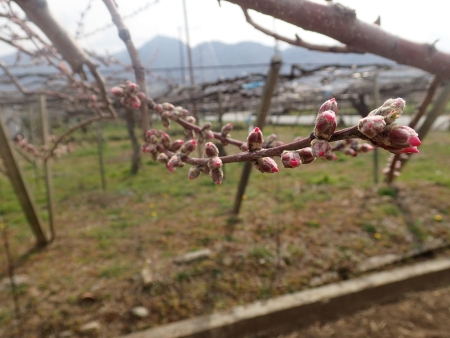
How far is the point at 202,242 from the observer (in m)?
3.83

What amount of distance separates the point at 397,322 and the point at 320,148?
290 cm

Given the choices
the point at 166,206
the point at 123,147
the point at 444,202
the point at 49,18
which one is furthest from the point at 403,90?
the point at 49,18

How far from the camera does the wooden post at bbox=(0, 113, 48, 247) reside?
315cm

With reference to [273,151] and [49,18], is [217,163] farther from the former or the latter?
[49,18]

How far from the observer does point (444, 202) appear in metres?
4.30

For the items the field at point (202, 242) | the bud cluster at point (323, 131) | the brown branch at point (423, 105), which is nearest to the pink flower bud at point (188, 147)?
the bud cluster at point (323, 131)

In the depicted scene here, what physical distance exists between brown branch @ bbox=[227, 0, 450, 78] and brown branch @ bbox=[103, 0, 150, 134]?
1.41 feet

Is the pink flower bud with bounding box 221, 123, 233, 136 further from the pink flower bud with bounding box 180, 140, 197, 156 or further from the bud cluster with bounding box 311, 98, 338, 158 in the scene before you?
the bud cluster with bounding box 311, 98, 338, 158

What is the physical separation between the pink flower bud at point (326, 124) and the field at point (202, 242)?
2.25 metres

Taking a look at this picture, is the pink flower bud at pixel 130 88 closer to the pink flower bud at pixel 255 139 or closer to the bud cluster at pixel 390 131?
the pink flower bud at pixel 255 139

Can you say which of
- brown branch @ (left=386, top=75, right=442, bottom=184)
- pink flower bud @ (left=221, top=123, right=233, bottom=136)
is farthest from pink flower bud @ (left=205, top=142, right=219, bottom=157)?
brown branch @ (left=386, top=75, right=442, bottom=184)

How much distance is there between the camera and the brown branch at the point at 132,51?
1.14m

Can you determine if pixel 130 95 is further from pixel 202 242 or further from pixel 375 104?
pixel 375 104

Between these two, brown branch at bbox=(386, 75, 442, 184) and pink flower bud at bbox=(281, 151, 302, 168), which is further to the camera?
brown branch at bbox=(386, 75, 442, 184)
